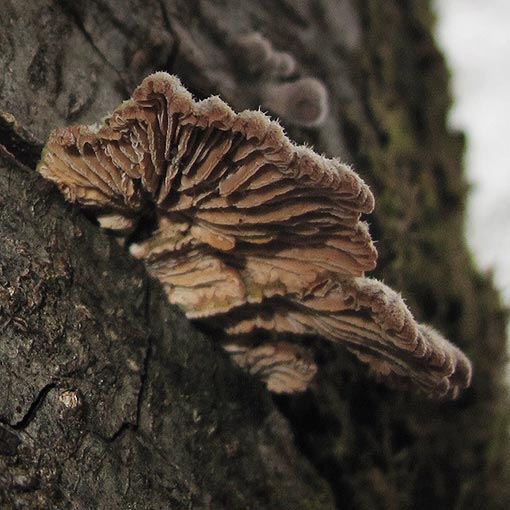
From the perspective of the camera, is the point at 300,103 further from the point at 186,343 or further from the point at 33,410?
the point at 33,410

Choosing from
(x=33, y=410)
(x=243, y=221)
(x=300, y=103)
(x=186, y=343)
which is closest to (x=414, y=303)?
(x=300, y=103)

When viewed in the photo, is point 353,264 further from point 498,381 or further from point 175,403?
point 498,381

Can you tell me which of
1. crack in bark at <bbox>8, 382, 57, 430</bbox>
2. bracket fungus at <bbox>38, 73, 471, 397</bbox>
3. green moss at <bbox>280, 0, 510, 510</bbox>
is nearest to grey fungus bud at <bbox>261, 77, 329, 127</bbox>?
green moss at <bbox>280, 0, 510, 510</bbox>

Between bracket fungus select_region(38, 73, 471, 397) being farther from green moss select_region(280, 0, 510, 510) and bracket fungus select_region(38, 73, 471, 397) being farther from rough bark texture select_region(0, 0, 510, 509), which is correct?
green moss select_region(280, 0, 510, 510)

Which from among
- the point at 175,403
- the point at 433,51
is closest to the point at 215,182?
the point at 175,403

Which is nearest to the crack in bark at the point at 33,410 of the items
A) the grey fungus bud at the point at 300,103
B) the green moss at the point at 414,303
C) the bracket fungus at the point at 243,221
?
the bracket fungus at the point at 243,221
